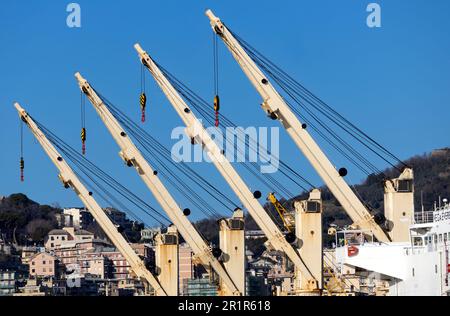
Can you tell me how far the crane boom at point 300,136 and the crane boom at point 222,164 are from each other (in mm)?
4385

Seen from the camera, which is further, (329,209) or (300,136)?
(329,209)

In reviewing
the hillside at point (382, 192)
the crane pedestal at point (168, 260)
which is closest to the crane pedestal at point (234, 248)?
the crane pedestal at point (168, 260)

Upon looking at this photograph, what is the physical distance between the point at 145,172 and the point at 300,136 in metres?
14.0

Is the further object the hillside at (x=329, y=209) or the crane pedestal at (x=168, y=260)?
the hillside at (x=329, y=209)

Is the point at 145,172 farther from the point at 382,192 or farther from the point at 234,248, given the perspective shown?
the point at 382,192

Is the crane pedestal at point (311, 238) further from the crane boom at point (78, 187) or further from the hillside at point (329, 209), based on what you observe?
the hillside at point (329, 209)

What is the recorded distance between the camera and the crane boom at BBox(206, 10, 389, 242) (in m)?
66.2

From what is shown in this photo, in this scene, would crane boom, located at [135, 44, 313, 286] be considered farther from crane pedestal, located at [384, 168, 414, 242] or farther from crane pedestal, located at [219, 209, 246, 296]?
crane pedestal, located at [384, 168, 414, 242]

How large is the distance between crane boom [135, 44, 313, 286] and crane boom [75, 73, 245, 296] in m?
5.13

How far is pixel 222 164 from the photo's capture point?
2835 inches

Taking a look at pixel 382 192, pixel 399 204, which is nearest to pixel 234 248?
pixel 399 204

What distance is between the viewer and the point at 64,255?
170m

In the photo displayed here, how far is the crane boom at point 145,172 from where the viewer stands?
252 feet
